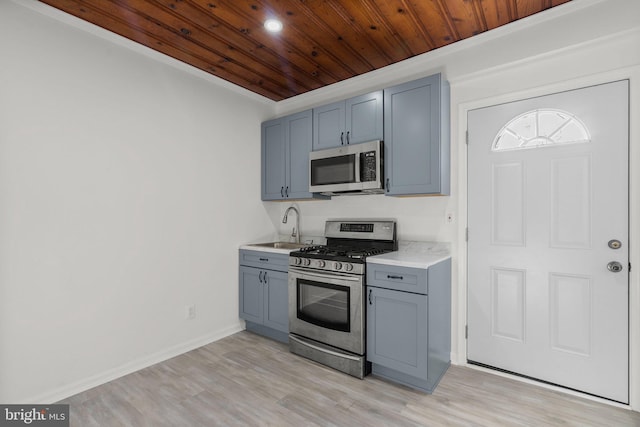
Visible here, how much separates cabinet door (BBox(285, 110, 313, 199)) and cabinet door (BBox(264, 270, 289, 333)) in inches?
34.4

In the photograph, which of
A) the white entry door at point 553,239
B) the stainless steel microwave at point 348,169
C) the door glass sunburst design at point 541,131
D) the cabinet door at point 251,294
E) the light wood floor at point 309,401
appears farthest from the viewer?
the cabinet door at point 251,294

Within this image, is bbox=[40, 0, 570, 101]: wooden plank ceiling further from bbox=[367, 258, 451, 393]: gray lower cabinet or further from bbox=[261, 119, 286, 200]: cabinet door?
bbox=[367, 258, 451, 393]: gray lower cabinet

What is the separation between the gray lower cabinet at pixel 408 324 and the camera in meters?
2.22

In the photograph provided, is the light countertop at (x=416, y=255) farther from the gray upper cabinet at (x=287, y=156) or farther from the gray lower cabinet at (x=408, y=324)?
the gray upper cabinet at (x=287, y=156)

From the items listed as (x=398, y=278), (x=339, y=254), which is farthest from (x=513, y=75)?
(x=339, y=254)

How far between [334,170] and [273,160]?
0.91 meters

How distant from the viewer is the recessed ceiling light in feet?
7.50

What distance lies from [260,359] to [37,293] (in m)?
1.69

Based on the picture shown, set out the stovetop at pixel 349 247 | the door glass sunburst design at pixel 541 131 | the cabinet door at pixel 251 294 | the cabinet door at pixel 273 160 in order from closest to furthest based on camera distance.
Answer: the door glass sunburst design at pixel 541 131 → the stovetop at pixel 349 247 → the cabinet door at pixel 251 294 → the cabinet door at pixel 273 160

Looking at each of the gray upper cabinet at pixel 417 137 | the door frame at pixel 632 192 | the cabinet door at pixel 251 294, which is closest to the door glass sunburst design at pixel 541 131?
the door frame at pixel 632 192

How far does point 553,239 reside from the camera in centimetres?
226

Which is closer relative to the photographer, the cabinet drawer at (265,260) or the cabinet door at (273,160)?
the cabinet drawer at (265,260)

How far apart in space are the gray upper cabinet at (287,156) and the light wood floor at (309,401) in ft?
5.71

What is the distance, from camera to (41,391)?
6.90ft
